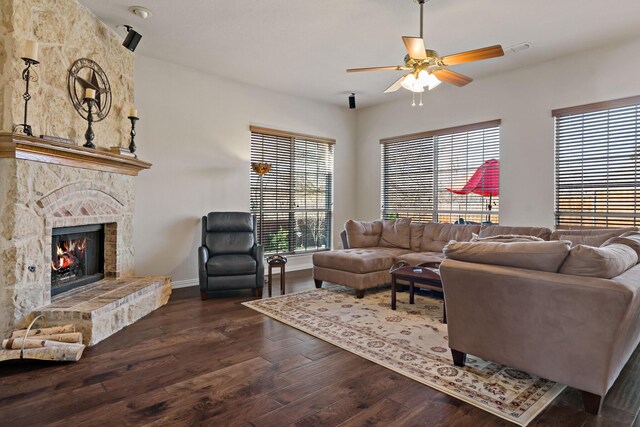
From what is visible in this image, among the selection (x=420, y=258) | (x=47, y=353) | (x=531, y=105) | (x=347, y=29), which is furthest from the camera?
(x=531, y=105)

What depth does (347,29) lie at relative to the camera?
3.81 m

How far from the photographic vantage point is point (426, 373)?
2.45 m

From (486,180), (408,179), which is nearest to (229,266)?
(408,179)

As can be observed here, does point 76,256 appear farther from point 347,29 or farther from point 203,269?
point 347,29

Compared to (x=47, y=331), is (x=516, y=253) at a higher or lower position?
higher

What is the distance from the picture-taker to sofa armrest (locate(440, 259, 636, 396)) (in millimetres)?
1888

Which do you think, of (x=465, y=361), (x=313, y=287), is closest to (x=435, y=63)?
(x=465, y=361)

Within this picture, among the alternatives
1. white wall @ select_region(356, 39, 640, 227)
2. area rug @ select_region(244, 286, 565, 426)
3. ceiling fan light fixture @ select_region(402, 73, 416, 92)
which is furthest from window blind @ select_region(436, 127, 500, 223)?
ceiling fan light fixture @ select_region(402, 73, 416, 92)

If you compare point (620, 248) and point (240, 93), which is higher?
point (240, 93)

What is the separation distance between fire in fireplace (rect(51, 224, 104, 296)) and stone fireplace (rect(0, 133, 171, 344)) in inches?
0.6

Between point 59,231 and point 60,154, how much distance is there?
2.37ft

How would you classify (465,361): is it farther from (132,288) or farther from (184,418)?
(132,288)

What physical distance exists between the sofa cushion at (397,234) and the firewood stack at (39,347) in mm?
3992

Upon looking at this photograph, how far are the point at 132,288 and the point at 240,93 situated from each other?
3.25 m
